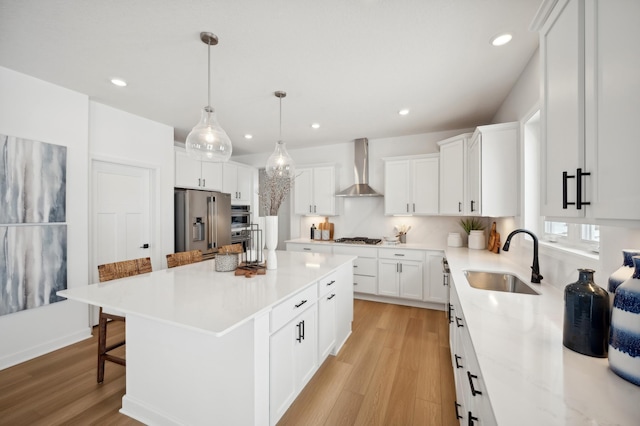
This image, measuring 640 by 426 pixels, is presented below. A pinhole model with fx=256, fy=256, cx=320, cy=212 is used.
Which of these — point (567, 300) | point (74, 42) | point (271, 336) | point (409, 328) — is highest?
point (74, 42)

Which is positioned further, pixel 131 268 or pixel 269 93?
pixel 269 93

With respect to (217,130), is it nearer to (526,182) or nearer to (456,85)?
(456,85)

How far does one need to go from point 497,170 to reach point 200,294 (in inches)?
113

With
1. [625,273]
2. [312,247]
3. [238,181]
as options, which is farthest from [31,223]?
[625,273]

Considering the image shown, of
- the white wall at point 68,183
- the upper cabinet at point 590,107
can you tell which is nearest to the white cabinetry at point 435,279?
the upper cabinet at point 590,107

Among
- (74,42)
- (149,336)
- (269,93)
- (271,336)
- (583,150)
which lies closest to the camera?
(583,150)

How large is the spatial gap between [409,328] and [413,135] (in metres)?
3.00

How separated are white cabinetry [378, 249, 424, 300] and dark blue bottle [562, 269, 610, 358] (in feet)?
9.38

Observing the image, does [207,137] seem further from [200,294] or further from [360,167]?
[360,167]

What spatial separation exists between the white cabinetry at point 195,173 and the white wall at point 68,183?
1183mm

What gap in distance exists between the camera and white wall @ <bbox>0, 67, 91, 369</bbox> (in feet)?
7.80

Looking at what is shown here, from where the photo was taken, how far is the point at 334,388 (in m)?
2.04

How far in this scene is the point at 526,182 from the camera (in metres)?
2.30

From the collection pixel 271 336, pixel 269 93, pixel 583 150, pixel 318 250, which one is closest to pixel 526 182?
pixel 583 150
